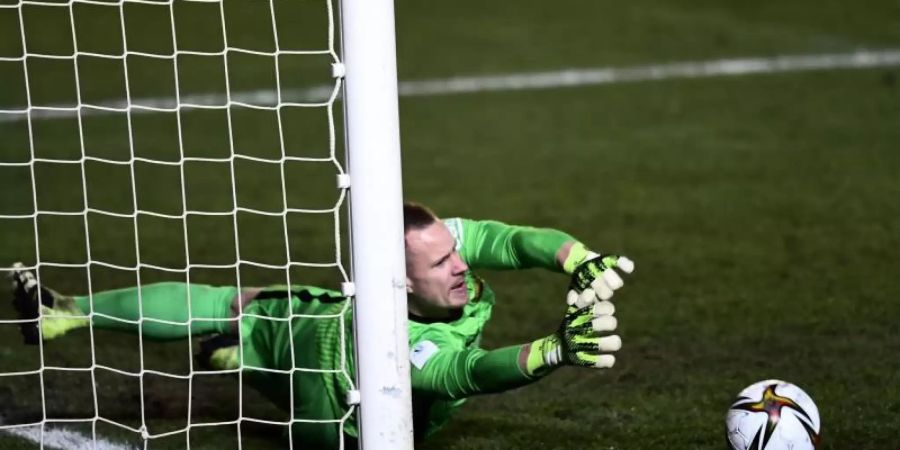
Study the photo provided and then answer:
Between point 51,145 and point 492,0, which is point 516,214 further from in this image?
point 492,0

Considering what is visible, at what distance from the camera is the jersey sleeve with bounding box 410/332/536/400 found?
376cm

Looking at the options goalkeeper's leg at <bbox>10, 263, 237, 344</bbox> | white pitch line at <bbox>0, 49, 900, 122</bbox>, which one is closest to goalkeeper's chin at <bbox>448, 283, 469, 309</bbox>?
goalkeeper's leg at <bbox>10, 263, 237, 344</bbox>

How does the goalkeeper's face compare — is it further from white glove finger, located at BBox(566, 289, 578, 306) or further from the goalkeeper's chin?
white glove finger, located at BBox(566, 289, 578, 306)

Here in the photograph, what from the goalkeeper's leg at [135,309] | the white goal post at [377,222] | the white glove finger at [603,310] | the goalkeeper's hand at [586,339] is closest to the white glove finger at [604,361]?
the goalkeeper's hand at [586,339]

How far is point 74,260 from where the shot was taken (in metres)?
6.81

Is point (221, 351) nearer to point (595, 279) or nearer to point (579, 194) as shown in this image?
point (595, 279)

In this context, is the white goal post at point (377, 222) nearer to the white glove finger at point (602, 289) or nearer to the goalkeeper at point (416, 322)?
the goalkeeper at point (416, 322)

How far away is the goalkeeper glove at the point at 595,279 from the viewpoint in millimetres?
3709

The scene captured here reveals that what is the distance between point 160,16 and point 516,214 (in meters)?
6.62

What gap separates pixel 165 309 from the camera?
15.0 ft

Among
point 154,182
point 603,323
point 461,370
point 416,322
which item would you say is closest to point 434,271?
point 416,322

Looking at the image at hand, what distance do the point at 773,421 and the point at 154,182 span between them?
536 cm

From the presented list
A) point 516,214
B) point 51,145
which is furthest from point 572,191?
point 51,145

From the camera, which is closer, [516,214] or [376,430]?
[376,430]
